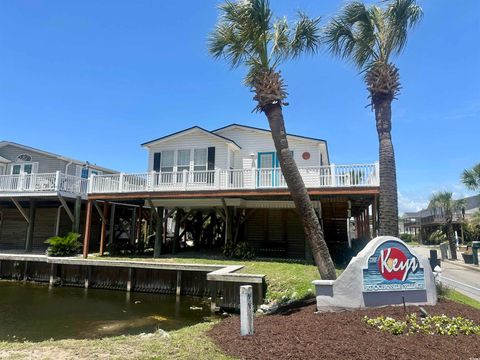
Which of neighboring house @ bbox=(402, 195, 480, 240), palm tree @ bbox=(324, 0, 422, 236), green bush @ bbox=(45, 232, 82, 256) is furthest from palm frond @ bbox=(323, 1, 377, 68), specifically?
neighboring house @ bbox=(402, 195, 480, 240)

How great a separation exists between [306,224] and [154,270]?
9.87 m

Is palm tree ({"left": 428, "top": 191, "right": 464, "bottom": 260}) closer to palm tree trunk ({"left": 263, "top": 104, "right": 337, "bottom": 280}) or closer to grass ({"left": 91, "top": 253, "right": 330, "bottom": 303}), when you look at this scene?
grass ({"left": 91, "top": 253, "right": 330, "bottom": 303})

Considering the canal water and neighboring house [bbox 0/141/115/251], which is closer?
the canal water

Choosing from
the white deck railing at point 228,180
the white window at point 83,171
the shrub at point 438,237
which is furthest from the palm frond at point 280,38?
the shrub at point 438,237

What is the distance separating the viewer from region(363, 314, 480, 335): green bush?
5910 mm

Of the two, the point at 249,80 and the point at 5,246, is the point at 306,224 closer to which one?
the point at 249,80

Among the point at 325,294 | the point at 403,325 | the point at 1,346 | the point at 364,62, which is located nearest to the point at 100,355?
the point at 1,346

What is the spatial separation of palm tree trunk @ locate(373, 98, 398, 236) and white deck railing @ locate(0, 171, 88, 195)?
57.7 ft

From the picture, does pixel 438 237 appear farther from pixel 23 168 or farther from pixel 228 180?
pixel 23 168

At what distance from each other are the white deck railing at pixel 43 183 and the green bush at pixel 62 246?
2.94 m

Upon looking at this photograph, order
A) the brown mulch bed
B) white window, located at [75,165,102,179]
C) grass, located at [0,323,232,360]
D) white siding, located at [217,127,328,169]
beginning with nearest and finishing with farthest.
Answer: the brown mulch bed → grass, located at [0,323,232,360] → white siding, located at [217,127,328,169] → white window, located at [75,165,102,179]

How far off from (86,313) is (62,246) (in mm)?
8056

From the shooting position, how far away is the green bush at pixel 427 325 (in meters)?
5.91

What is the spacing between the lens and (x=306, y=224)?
9.30m
